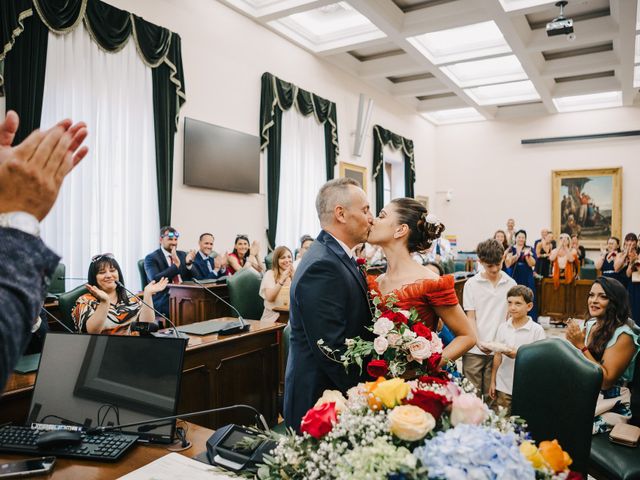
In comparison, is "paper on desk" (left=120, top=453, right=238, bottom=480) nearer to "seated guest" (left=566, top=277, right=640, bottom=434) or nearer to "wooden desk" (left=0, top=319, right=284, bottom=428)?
"wooden desk" (left=0, top=319, right=284, bottom=428)

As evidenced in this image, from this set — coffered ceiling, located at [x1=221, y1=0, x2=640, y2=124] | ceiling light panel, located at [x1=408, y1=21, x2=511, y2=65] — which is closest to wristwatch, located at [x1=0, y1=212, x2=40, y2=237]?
coffered ceiling, located at [x1=221, y1=0, x2=640, y2=124]

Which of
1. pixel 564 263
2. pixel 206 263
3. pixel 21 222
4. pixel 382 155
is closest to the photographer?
pixel 21 222

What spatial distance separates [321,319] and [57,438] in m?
0.89

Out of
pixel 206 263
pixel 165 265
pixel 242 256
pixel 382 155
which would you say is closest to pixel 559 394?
pixel 165 265

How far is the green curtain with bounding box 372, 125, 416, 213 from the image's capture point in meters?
10.8

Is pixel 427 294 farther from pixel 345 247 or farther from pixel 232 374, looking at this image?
pixel 232 374

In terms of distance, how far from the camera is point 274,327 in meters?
3.40

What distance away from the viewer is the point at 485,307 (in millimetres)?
3609

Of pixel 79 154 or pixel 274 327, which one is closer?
pixel 79 154

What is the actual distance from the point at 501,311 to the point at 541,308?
643 centimetres

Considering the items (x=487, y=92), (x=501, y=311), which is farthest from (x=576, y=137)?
(x=501, y=311)

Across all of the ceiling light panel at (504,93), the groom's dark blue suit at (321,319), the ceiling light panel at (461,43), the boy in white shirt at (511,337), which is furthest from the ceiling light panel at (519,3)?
the groom's dark blue suit at (321,319)

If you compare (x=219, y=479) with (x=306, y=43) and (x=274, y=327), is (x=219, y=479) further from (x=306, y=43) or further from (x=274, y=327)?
(x=306, y=43)

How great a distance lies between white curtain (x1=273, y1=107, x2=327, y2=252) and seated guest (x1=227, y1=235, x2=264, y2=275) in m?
1.27
